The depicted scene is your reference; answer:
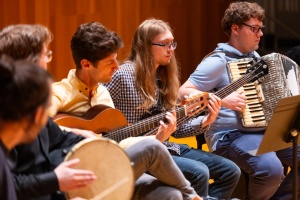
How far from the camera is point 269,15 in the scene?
370 inches

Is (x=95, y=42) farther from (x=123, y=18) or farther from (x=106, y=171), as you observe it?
(x=123, y=18)

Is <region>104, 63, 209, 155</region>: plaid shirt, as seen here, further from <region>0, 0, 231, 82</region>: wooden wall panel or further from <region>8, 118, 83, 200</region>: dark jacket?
<region>0, 0, 231, 82</region>: wooden wall panel

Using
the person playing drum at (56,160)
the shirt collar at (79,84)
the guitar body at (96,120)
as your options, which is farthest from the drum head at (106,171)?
the shirt collar at (79,84)

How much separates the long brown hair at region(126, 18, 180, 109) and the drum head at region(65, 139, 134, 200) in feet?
3.38

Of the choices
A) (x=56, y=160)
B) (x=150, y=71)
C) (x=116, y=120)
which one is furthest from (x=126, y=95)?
(x=56, y=160)

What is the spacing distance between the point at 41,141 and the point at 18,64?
0.83m

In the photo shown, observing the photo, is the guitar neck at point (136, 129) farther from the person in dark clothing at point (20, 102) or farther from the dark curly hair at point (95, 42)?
the person in dark clothing at point (20, 102)

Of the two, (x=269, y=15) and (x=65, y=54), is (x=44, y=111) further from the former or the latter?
(x=269, y=15)

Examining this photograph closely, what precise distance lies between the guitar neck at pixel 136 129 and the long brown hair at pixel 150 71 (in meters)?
0.18

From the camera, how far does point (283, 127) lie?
3801 millimetres

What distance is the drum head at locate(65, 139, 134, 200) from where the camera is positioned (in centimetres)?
292

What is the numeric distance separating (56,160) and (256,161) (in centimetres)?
175

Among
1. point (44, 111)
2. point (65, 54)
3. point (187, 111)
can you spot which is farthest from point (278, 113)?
point (65, 54)

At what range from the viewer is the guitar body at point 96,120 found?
349 cm
